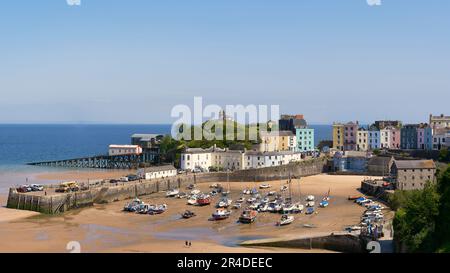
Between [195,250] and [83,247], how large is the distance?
685cm

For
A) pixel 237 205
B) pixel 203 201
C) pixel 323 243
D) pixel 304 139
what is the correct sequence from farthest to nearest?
pixel 304 139
pixel 203 201
pixel 237 205
pixel 323 243

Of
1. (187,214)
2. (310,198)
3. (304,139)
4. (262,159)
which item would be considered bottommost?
(187,214)

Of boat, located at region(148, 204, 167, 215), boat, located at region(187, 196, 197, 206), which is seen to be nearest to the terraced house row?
boat, located at region(187, 196, 197, 206)

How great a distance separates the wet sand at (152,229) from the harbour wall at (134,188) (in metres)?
1.48

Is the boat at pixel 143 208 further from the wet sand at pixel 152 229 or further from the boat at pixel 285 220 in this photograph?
the boat at pixel 285 220

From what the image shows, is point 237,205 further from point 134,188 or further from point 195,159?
point 195,159

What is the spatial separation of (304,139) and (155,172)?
39.6 m

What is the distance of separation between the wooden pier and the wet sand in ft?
126

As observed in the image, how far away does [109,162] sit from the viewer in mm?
93250

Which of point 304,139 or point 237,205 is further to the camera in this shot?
point 304,139

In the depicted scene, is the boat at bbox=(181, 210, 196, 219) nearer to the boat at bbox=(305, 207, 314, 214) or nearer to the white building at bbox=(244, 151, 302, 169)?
the boat at bbox=(305, 207, 314, 214)

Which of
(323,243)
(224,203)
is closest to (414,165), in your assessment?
(224,203)

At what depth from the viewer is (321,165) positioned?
7812 centimetres
